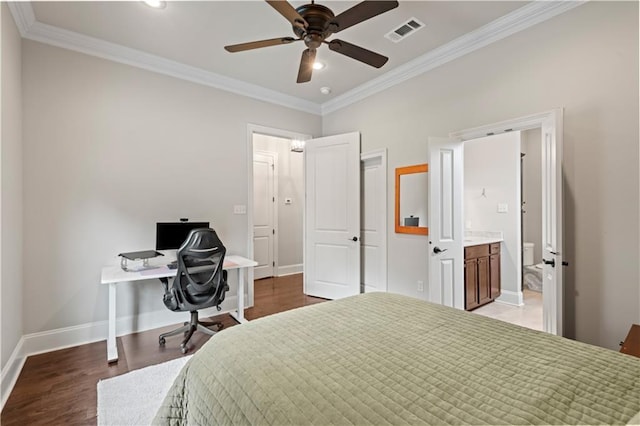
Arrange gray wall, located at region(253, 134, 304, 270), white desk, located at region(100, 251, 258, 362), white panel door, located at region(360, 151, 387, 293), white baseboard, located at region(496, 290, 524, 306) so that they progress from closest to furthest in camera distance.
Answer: white desk, located at region(100, 251, 258, 362)
white panel door, located at region(360, 151, 387, 293)
white baseboard, located at region(496, 290, 524, 306)
gray wall, located at region(253, 134, 304, 270)

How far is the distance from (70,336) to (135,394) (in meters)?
1.37

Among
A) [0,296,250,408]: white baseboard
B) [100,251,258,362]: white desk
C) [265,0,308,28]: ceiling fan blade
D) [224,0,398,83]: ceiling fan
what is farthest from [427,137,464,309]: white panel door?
[0,296,250,408]: white baseboard

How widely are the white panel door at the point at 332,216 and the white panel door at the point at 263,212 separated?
1.44 m

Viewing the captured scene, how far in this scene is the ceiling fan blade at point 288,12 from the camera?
168cm

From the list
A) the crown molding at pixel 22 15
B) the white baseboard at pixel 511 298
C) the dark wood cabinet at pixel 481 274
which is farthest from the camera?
the white baseboard at pixel 511 298

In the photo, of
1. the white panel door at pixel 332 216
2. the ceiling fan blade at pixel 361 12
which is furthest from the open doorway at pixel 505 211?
the ceiling fan blade at pixel 361 12

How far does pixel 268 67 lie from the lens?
139 inches

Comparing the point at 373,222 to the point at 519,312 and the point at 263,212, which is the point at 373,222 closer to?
the point at 519,312

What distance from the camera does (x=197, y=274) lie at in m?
2.83

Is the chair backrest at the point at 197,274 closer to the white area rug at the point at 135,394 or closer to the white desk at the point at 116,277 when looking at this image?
the white desk at the point at 116,277

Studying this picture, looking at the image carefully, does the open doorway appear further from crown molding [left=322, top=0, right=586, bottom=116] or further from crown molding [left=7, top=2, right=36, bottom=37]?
crown molding [left=7, top=2, right=36, bottom=37]

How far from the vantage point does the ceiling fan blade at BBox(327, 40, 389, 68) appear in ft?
7.01

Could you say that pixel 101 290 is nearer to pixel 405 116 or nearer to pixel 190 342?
pixel 190 342

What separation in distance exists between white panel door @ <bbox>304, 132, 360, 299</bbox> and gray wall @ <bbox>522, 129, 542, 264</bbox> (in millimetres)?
3076
